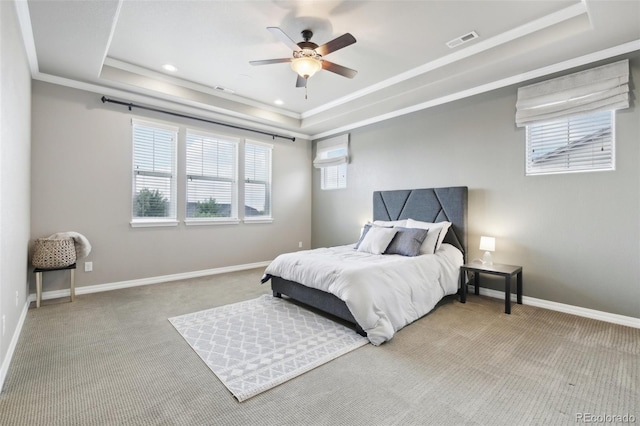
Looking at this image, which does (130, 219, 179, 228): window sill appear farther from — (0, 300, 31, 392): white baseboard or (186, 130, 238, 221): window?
(0, 300, 31, 392): white baseboard

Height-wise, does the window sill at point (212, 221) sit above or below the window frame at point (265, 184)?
below

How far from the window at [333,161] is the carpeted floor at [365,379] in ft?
11.9

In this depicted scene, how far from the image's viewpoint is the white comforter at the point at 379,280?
2.64m

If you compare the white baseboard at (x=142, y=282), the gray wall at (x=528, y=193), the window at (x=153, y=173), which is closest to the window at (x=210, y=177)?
the window at (x=153, y=173)

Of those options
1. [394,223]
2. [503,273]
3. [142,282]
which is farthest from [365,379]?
[142,282]

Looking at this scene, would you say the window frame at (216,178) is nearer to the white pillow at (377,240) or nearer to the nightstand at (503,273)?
the white pillow at (377,240)

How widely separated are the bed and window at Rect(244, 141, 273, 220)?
87.8 inches

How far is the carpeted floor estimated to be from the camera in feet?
5.51

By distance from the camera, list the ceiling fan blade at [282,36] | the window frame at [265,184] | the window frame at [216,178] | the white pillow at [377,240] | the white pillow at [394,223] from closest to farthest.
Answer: the ceiling fan blade at [282,36], the white pillow at [377,240], the white pillow at [394,223], the window frame at [216,178], the window frame at [265,184]

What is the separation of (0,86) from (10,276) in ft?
4.79

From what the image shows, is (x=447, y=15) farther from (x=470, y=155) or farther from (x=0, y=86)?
(x=0, y=86)

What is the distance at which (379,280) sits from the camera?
284 centimetres

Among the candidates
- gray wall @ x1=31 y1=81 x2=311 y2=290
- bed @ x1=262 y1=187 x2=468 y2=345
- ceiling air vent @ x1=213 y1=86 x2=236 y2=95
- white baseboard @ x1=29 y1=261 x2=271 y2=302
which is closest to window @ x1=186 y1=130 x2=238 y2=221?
gray wall @ x1=31 y1=81 x2=311 y2=290

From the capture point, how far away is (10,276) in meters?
2.37
